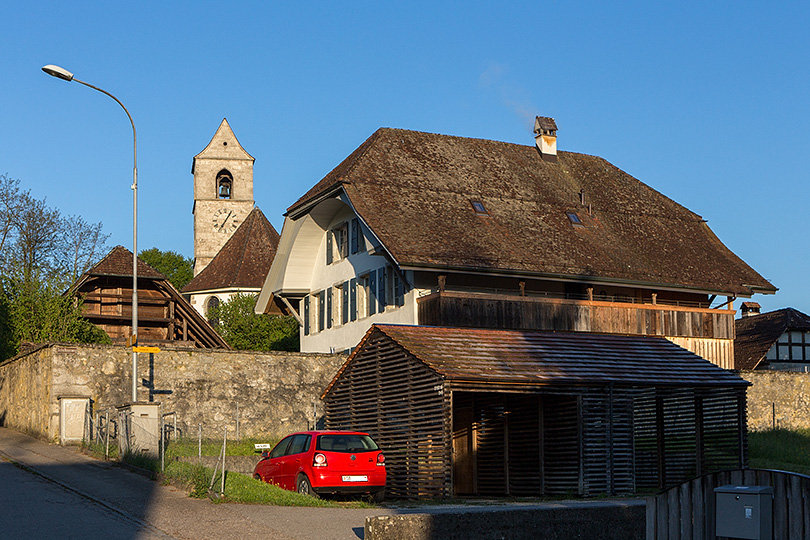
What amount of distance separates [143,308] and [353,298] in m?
12.9

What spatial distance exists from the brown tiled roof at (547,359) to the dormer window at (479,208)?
29.6ft

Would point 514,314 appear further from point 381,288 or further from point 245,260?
point 245,260

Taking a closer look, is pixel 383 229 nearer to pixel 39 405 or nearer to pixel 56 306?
pixel 39 405

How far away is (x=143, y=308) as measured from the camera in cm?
4656

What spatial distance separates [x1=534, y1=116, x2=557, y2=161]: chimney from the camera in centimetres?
4256

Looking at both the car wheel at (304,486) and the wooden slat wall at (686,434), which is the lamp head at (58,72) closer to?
the car wheel at (304,486)

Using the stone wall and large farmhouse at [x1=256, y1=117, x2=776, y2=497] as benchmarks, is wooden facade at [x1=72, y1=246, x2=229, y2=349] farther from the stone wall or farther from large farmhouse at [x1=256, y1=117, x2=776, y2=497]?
the stone wall

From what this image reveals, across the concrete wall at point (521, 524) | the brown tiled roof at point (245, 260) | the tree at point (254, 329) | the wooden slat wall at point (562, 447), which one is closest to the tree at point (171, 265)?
the brown tiled roof at point (245, 260)

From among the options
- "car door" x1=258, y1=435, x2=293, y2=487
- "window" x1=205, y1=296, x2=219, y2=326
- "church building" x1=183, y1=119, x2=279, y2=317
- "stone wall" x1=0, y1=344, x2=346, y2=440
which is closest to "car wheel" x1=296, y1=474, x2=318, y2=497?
"car door" x1=258, y1=435, x2=293, y2=487

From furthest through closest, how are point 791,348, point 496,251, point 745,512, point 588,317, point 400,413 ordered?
point 791,348, point 588,317, point 496,251, point 400,413, point 745,512

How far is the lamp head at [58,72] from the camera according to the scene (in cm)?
2625

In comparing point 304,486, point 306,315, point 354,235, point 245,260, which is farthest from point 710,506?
point 245,260

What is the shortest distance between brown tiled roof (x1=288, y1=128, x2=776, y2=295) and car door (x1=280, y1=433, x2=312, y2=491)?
11221 mm

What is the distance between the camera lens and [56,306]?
133 ft
